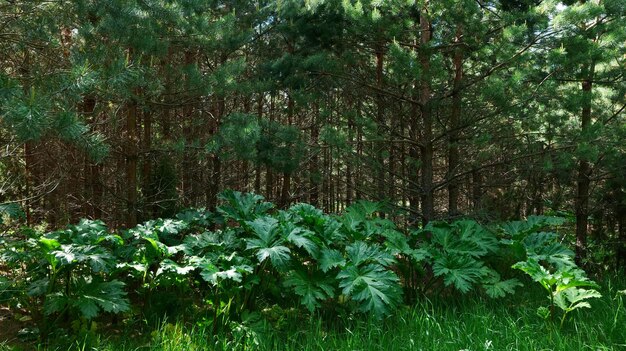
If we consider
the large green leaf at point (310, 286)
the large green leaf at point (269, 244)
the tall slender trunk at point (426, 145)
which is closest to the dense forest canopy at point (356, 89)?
the tall slender trunk at point (426, 145)

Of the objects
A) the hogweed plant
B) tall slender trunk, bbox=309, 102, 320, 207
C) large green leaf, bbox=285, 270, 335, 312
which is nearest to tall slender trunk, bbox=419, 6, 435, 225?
the hogweed plant

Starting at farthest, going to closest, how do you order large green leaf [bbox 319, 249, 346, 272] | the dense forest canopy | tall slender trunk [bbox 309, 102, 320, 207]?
tall slender trunk [bbox 309, 102, 320, 207] < the dense forest canopy < large green leaf [bbox 319, 249, 346, 272]

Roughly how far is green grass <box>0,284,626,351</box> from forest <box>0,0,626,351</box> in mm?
23

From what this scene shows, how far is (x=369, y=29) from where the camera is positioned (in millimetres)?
5160

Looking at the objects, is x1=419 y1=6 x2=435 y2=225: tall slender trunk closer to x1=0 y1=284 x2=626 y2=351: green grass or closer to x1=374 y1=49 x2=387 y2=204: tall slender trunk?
x1=374 y1=49 x2=387 y2=204: tall slender trunk

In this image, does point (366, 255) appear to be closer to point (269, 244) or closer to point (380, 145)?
point (269, 244)

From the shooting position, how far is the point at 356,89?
6.46 m

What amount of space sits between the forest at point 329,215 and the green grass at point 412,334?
2 cm

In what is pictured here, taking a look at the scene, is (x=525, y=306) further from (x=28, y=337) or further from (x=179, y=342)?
(x=28, y=337)

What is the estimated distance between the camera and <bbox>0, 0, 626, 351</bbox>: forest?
11.5ft

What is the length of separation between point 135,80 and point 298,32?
3.11 m

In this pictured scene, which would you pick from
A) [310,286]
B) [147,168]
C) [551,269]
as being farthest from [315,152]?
[551,269]

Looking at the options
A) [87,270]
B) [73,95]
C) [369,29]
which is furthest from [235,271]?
[369,29]

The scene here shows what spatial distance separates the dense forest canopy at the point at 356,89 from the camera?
14.1ft
